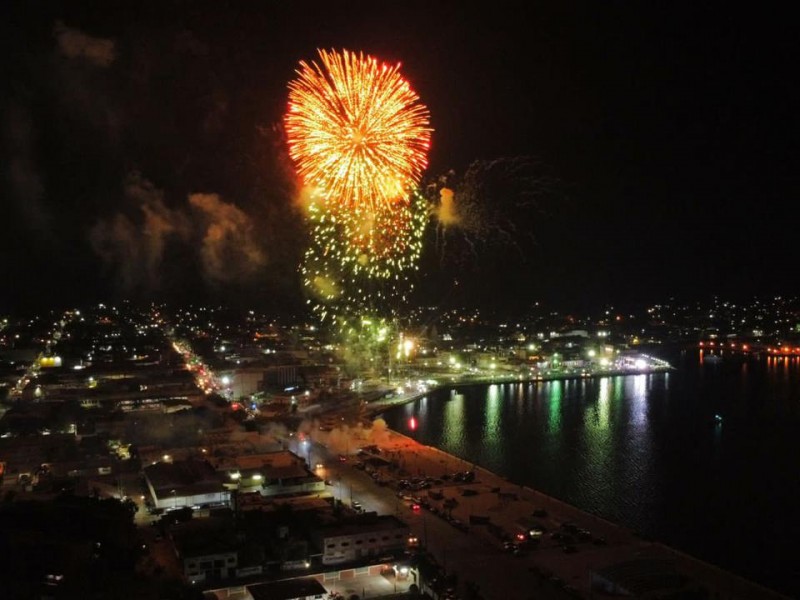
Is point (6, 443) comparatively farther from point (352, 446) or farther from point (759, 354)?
point (759, 354)

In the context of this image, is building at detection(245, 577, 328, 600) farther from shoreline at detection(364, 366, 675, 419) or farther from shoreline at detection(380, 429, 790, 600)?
shoreline at detection(364, 366, 675, 419)

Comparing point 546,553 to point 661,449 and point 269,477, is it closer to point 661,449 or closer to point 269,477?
point 269,477

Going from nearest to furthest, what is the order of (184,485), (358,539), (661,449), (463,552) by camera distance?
1. (358,539)
2. (463,552)
3. (184,485)
4. (661,449)

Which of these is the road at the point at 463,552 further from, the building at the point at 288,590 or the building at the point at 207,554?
the building at the point at 207,554

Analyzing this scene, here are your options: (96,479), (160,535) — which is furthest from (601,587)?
(96,479)

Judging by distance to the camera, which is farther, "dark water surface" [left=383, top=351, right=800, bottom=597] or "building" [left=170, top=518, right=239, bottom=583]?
"dark water surface" [left=383, top=351, right=800, bottom=597]

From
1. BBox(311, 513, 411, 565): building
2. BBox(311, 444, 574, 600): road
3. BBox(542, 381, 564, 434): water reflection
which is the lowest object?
BBox(311, 444, 574, 600): road

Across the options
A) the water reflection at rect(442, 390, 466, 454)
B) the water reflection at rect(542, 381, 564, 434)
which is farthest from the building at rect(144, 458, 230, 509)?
the water reflection at rect(542, 381, 564, 434)

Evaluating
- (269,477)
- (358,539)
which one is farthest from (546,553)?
(269,477)

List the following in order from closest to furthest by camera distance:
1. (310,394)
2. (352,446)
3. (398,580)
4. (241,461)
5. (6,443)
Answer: (398,580), (241,461), (6,443), (352,446), (310,394)
